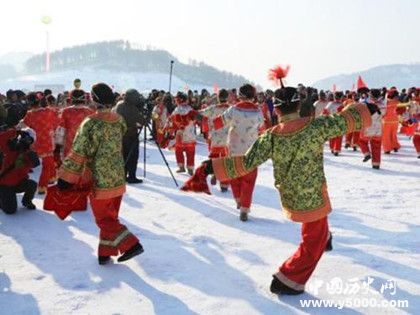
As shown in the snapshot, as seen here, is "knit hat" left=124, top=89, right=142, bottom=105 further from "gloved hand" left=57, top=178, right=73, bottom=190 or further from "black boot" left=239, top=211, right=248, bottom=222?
"gloved hand" left=57, top=178, right=73, bottom=190

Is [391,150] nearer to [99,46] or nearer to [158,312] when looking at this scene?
[158,312]

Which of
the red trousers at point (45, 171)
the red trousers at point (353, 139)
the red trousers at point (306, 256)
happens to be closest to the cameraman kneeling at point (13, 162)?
the red trousers at point (45, 171)

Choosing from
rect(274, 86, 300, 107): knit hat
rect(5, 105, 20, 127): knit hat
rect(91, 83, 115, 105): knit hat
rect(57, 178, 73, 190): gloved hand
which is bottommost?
Answer: rect(57, 178, 73, 190): gloved hand

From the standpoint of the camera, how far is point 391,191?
27.9 feet

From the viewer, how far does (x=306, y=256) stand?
12.7 feet

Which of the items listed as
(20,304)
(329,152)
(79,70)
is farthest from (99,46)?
(20,304)

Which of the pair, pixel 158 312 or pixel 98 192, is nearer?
pixel 158 312

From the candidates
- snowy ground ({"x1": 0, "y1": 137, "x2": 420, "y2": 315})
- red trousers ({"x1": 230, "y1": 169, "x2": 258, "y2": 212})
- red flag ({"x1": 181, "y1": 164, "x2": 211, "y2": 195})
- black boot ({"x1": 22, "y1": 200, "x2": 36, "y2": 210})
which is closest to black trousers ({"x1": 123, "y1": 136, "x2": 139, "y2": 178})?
snowy ground ({"x1": 0, "y1": 137, "x2": 420, "y2": 315})

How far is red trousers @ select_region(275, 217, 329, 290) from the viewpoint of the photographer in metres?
3.87

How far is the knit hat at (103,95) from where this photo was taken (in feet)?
15.4

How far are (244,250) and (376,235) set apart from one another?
1.71 metres

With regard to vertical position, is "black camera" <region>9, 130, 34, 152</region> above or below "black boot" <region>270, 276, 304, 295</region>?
above

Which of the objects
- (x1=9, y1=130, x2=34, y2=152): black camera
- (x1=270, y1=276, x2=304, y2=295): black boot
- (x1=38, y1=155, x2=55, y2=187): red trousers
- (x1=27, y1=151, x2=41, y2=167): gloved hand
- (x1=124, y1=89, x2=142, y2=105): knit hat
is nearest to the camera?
(x1=270, y1=276, x2=304, y2=295): black boot

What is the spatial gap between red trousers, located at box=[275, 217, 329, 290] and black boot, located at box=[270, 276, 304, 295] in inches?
1.3
